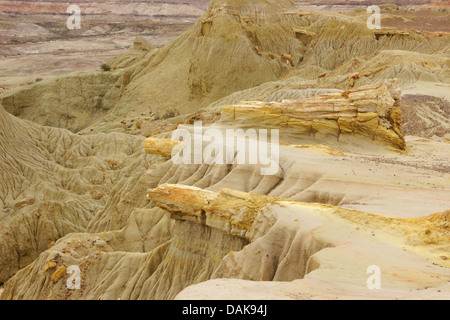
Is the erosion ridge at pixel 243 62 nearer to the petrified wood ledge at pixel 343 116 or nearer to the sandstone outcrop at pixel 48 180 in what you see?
the sandstone outcrop at pixel 48 180

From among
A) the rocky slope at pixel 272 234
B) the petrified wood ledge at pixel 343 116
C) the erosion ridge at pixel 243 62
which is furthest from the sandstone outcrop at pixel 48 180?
the erosion ridge at pixel 243 62

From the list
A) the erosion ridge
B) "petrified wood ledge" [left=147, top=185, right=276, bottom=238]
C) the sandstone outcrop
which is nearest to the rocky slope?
"petrified wood ledge" [left=147, top=185, right=276, bottom=238]

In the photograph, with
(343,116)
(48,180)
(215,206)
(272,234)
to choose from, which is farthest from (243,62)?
(272,234)

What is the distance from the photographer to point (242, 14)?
48.9 m

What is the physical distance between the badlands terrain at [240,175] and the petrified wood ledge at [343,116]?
0.20 ft

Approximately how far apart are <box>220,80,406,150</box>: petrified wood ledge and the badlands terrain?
0.06 meters

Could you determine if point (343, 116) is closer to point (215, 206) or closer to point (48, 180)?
point (215, 206)

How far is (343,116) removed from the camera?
776 inches

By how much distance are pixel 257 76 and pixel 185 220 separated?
113 feet

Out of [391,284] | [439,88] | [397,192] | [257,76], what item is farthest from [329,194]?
[257,76]

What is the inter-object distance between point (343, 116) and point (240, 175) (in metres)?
6.89

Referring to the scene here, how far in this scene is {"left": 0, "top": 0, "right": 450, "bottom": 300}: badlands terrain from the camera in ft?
29.0

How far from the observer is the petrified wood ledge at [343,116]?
19.6 m

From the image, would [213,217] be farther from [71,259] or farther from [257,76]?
[257,76]
